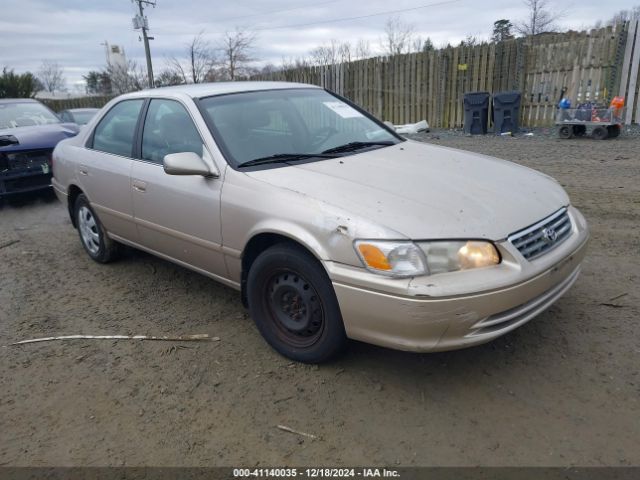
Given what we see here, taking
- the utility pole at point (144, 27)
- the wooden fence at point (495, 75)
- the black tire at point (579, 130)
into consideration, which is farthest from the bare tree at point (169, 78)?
the black tire at point (579, 130)

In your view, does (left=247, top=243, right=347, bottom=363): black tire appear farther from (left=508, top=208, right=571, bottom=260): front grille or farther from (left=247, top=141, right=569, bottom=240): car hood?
(left=508, top=208, right=571, bottom=260): front grille

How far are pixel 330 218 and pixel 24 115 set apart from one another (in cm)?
815

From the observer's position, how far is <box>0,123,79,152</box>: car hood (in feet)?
24.7

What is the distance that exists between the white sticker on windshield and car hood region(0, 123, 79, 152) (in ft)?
18.0

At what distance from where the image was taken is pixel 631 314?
339 centimetres

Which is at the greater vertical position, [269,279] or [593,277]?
[269,279]

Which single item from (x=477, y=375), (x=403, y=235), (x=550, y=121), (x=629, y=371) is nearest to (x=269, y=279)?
(x=403, y=235)

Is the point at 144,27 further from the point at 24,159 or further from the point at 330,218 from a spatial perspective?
the point at 330,218

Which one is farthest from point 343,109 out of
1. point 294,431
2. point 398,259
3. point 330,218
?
point 294,431

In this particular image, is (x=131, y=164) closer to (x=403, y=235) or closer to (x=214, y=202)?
(x=214, y=202)

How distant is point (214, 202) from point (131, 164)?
120cm

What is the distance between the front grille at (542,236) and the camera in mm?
2641

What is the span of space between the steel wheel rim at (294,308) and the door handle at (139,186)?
144 centimetres

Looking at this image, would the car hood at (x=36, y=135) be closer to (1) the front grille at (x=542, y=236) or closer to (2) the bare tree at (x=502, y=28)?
(1) the front grille at (x=542, y=236)
